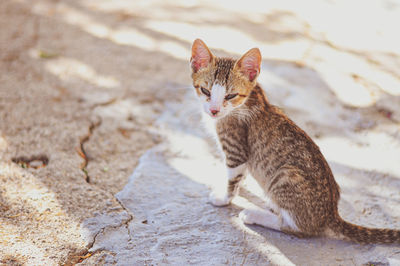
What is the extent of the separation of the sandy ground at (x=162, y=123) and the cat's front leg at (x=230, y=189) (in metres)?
0.09

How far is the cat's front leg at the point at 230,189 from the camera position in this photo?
10.1 ft

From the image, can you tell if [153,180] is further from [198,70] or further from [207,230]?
[198,70]

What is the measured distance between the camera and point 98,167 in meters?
3.53

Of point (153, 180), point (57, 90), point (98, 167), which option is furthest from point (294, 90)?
point (57, 90)

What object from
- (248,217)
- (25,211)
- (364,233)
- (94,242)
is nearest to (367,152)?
(364,233)

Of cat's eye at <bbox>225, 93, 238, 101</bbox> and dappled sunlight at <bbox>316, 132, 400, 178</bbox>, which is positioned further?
dappled sunlight at <bbox>316, 132, 400, 178</bbox>

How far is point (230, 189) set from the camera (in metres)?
3.12

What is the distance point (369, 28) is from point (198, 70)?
12.8 ft

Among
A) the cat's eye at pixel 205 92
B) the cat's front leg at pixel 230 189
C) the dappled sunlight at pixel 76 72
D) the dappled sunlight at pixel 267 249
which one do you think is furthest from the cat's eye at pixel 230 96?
the dappled sunlight at pixel 76 72

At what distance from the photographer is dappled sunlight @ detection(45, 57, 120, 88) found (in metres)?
4.79

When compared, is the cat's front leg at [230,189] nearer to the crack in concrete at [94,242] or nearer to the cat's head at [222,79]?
the cat's head at [222,79]

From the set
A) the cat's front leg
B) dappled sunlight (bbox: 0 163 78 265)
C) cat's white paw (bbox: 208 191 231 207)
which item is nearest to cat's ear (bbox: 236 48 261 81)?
the cat's front leg

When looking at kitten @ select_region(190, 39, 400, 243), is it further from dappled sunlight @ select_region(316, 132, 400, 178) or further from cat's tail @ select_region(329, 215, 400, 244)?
dappled sunlight @ select_region(316, 132, 400, 178)

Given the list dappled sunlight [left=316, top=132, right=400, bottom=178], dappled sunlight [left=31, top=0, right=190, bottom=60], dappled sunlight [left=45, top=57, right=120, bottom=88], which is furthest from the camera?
dappled sunlight [left=31, top=0, right=190, bottom=60]
